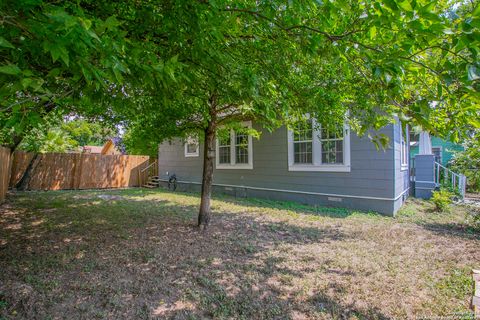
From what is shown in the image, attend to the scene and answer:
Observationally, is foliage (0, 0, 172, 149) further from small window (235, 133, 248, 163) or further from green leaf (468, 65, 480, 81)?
small window (235, 133, 248, 163)

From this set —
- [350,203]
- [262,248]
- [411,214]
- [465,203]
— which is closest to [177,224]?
[262,248]

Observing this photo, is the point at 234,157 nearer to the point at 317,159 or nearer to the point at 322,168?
the point at 317,159

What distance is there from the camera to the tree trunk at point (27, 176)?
1162 centimetres

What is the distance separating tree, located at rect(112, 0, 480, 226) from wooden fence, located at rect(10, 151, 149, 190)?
12.6 meters

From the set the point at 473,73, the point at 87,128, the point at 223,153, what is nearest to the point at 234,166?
the point at 223,153

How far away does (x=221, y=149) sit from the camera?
1120 centimetres

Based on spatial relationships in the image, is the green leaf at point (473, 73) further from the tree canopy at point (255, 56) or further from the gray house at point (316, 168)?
the gray house at point (316, 168)

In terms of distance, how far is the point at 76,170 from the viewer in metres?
13.3

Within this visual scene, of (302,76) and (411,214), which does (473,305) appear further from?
(411,214)

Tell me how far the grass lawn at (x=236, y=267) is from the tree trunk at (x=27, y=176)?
6.73 metres

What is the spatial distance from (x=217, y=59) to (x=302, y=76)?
172 cm

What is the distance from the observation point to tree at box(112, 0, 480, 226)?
4.91ft

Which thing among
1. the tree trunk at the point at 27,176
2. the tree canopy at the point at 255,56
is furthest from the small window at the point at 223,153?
the tree trunk at the point at 27,176

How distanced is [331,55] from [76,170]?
→ 14495 mm
